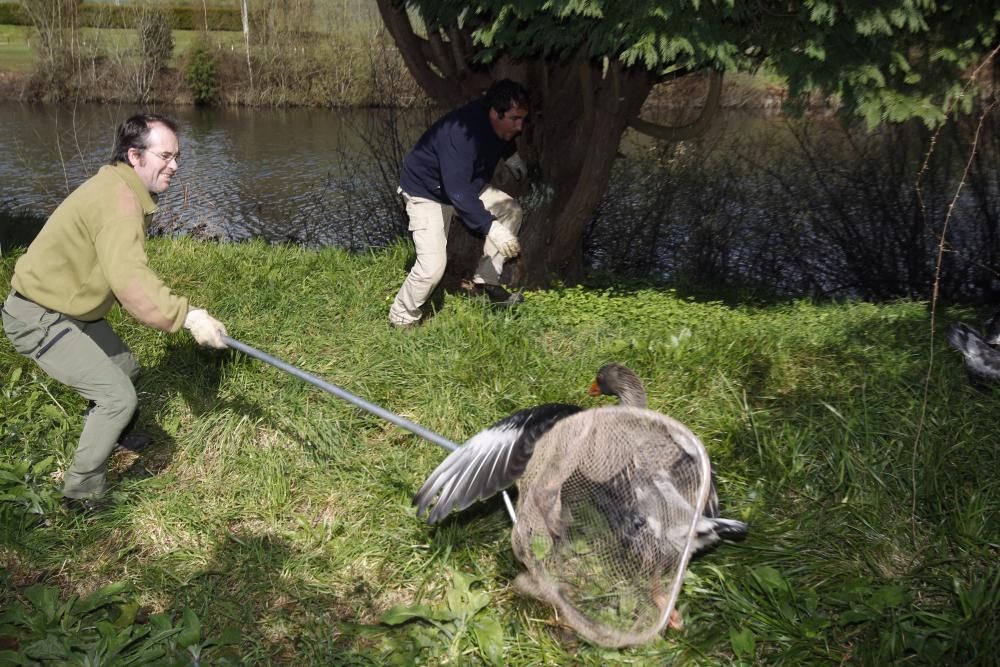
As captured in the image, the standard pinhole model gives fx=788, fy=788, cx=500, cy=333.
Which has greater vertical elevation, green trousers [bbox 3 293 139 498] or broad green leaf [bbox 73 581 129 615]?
green trousers [bbox 3 293 139 498]

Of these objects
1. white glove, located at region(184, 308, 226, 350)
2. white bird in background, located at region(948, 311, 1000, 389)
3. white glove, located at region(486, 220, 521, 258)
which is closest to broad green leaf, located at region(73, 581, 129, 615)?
white glove, located at region(184, 308, 226, 350)

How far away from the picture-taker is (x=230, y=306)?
5.84m

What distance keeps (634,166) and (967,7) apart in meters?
6.46

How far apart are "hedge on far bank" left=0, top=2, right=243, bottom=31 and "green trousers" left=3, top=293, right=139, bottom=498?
1933 centimetres

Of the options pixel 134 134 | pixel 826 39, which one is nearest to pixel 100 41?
pixel 134 134

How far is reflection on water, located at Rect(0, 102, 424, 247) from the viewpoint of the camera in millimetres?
11578

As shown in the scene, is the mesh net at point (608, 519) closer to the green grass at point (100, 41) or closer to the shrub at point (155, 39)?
the green grass at point (100, 41)

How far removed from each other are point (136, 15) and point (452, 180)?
20546mm

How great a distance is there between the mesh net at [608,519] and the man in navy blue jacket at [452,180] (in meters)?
2.62

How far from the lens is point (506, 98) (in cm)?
548

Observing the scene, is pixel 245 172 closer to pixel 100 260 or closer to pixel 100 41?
pixel 100 41

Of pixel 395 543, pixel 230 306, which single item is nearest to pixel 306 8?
pixel 230 306

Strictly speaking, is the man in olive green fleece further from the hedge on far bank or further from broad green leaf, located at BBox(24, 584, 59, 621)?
the hedge on far bank

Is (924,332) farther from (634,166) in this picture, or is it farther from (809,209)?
(634,166)
